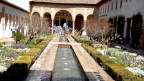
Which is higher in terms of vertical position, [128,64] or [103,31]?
[103,31]

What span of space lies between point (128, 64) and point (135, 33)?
859cm

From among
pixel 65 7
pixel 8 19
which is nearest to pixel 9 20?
pixel 8 19

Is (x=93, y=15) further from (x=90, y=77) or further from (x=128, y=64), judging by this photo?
(x=90, y=77)

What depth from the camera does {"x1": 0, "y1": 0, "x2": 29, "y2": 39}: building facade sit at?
2192cm

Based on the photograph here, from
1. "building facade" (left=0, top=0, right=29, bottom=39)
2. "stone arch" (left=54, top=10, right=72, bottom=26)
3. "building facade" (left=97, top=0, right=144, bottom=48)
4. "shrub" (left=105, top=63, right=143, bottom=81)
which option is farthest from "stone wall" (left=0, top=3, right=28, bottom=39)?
"shrub" (left=105, top=63, right=143, bottom=81)

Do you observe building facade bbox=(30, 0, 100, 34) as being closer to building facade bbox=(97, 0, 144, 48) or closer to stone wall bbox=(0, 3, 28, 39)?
stone wall bbox=(0, 3, 28, 39)

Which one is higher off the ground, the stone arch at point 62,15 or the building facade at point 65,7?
the building facade at point 65,7

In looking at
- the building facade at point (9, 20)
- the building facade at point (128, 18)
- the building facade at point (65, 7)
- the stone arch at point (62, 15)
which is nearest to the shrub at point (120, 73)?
the building facade at point (128, 18)

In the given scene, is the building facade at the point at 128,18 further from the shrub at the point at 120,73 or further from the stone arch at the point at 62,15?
the stone arch at the point at 62,15

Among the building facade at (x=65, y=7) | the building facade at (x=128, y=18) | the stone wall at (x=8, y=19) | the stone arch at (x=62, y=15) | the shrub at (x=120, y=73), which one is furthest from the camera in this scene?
the stone arch at (x=62, y=15)

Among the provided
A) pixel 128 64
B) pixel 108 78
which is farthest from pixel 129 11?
pixel 108 78

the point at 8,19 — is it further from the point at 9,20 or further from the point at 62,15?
the point at 62,15

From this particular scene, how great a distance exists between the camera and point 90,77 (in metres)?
7.39

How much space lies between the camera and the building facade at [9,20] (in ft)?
71.9
